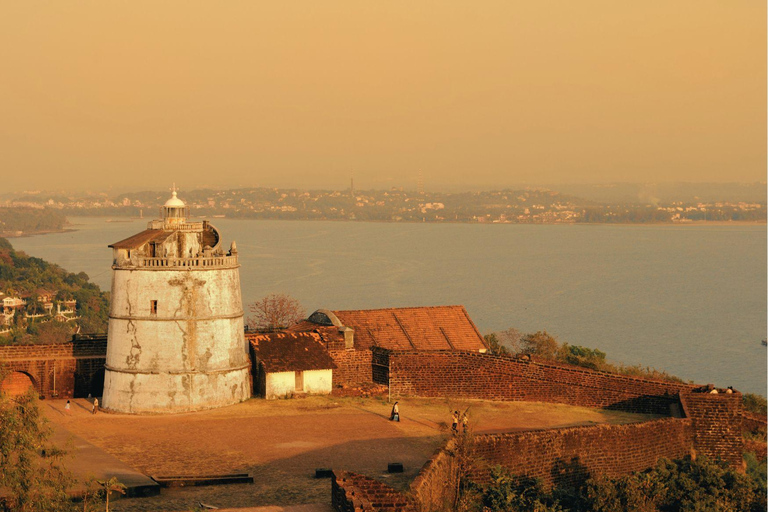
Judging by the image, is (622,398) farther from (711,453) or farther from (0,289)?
(0,289)

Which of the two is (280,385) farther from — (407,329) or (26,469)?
(26,469)

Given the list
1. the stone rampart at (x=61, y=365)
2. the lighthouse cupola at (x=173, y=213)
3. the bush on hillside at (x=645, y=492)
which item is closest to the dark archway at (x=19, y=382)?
the stone rampart at (x=61, y=365)

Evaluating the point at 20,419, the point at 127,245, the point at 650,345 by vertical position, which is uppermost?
the point at 127,245

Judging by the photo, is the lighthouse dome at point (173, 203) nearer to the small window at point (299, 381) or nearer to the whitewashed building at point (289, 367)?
the whitewashed building at point (289, 367)

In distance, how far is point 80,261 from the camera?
147 metres

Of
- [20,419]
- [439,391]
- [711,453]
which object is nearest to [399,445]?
[439,391]

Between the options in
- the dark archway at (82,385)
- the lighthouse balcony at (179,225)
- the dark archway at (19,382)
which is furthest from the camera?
the dark archway at (82,385)

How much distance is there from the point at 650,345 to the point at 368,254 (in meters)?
80.9

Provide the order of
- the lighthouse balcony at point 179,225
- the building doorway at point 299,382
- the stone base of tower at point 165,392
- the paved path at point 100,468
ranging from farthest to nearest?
the building doorway at point 299,382
the lighthouse balcony at point 179,225
the stone base of tower at point 165,392
the paved path at point 100,468

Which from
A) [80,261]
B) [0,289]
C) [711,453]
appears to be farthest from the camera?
[80,261]

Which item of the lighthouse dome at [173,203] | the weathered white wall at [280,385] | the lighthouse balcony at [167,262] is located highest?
the lighthouse dome at [173,203]

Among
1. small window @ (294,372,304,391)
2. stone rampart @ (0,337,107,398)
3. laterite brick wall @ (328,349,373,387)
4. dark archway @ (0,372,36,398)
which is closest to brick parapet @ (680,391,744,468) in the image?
laterite brick wall @ (328,349,373,387)

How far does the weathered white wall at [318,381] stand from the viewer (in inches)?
1123

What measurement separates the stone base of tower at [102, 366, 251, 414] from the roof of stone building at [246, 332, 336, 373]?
1553 millimetres
